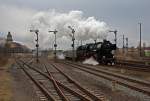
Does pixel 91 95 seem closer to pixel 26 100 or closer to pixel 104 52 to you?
pixel 26 100

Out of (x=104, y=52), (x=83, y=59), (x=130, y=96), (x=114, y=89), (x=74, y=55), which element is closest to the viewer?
(x=130, y=96)

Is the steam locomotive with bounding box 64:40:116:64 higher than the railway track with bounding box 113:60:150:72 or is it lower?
higher

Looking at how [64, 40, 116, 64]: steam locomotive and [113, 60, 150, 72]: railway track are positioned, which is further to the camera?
[64, 40, 116, 64]: steam locomotive

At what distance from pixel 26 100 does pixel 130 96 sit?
5049 millimetres

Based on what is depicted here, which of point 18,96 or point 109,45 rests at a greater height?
point 109,45

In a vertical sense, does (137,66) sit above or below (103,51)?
below

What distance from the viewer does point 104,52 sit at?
4812cm

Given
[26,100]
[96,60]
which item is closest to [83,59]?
[96,60]

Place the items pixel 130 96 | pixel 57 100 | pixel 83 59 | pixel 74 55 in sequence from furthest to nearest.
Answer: pixel 74 55, pixel 83 59, pixel 130 96, pixel 57 100

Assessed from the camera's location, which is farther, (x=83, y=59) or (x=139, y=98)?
(x=83, y=59)

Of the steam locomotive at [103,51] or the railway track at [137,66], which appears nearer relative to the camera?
the railway track at [137,66]

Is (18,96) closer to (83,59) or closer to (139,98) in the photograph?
(139,98)

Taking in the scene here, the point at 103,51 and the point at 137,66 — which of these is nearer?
the point at 137,66

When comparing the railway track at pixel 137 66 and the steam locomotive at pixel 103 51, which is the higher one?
the steam locomotive at pixel 103 51
